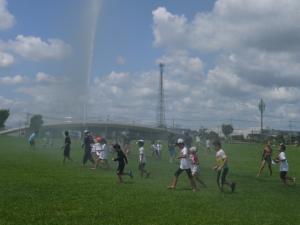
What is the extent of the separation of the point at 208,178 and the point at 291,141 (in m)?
62.0

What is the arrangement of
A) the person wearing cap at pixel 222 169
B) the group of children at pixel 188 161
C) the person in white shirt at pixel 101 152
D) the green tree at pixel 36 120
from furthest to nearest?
1. the green tree at pixel 36 120
2. the person in white shirt at pixel 101 152
3. the group of children at pixel 188 161
4. the person wearing cap at pixel 222 169

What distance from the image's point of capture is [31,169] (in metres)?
25.0

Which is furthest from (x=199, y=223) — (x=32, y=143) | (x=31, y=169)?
(x=32, y=143)

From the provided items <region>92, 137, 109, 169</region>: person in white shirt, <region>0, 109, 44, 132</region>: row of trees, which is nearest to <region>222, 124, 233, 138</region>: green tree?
<region>0, 109, 44, 132</region>: row of trees

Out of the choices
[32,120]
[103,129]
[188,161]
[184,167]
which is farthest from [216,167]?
[103,129]

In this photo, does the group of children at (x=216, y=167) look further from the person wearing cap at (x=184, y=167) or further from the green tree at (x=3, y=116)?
the green tree at (x=3, y=116)

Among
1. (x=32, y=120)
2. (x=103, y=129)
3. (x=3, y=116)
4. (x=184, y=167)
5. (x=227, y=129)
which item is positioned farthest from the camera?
(x=103, y=129)

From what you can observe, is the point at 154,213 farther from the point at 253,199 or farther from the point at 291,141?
the point at 291,141

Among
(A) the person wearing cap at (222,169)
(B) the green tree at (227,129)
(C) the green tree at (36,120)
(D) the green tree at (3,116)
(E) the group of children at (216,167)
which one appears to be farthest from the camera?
(D) the green tree at (3,116)

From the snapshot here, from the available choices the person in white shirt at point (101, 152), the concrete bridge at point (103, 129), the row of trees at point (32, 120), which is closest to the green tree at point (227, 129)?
the concrete bridge at point (103, 129)

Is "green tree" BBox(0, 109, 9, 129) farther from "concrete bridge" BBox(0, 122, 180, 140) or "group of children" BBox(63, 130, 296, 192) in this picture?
"group of children" BBox(63, 130, 296, 192)

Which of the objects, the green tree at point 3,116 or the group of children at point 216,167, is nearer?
the group of children at point 216,167

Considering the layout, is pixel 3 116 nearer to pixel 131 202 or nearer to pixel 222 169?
pixel 222 169

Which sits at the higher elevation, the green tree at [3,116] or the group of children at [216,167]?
the green tree at [3,116]
